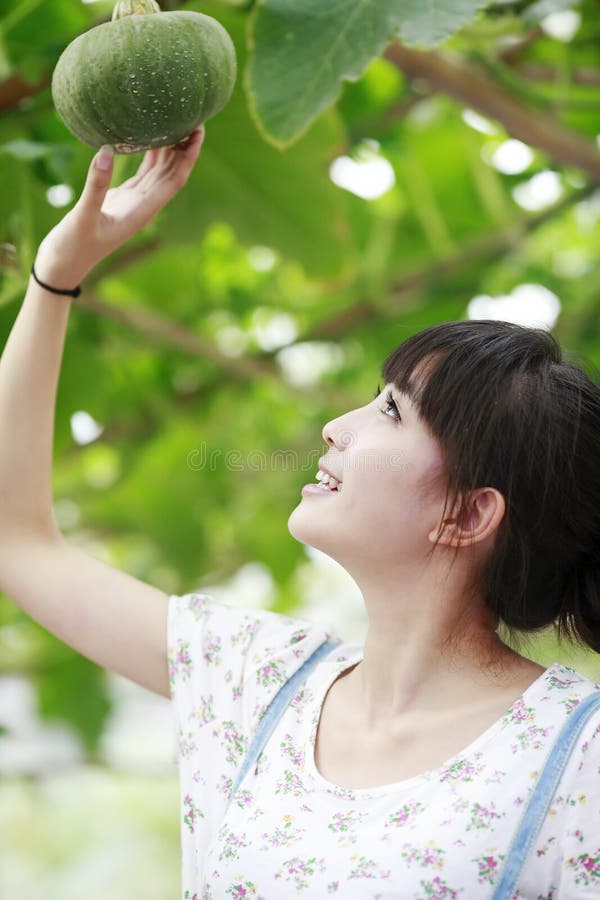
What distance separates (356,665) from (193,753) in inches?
5.7

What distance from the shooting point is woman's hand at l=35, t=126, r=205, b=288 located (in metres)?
0.81

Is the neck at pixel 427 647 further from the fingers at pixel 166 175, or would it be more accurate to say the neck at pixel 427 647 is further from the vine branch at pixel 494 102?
the vine branch at pixel 494 102

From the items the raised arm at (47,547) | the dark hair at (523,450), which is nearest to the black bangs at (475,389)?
the dark hair at (523,450)

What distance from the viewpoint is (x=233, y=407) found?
6.80 ft

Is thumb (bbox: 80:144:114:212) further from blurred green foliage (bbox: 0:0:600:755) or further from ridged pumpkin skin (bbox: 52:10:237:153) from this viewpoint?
blurred green foliage (bbox: 0:0:600:755)

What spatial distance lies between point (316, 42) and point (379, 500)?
335 millimetres

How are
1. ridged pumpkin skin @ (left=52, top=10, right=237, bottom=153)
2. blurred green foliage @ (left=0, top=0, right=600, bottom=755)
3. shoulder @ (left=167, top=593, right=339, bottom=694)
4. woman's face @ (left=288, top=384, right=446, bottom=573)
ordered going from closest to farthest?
ridged pumpkin skin @ (left=52, top=10, right=237, bottom=153)
woman's face @ (left=288, top=384, right=446, bottom=573)
shoulder @ (left=167, top=593, right=339, bottom=694)
blurred green foliage @ (left=0, top=0, right=600, bottom=755)

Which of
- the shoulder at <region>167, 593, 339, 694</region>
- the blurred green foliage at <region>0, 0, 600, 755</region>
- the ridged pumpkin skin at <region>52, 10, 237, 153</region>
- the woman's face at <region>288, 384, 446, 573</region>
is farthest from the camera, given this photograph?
the blurred green foliage at <region>0, 0, 600, 755</region>

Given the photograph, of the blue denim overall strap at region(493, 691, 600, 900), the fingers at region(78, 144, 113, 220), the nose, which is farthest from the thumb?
the blue denim overall strap at region(493, 691, 600, 900)

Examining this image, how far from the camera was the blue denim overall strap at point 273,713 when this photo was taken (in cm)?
86

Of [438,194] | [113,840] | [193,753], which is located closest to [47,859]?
[113,840]

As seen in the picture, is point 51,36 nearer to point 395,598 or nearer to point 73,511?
point 395,598

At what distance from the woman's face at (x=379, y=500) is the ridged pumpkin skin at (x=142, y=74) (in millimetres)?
260

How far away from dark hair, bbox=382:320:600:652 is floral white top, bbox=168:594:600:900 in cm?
7
